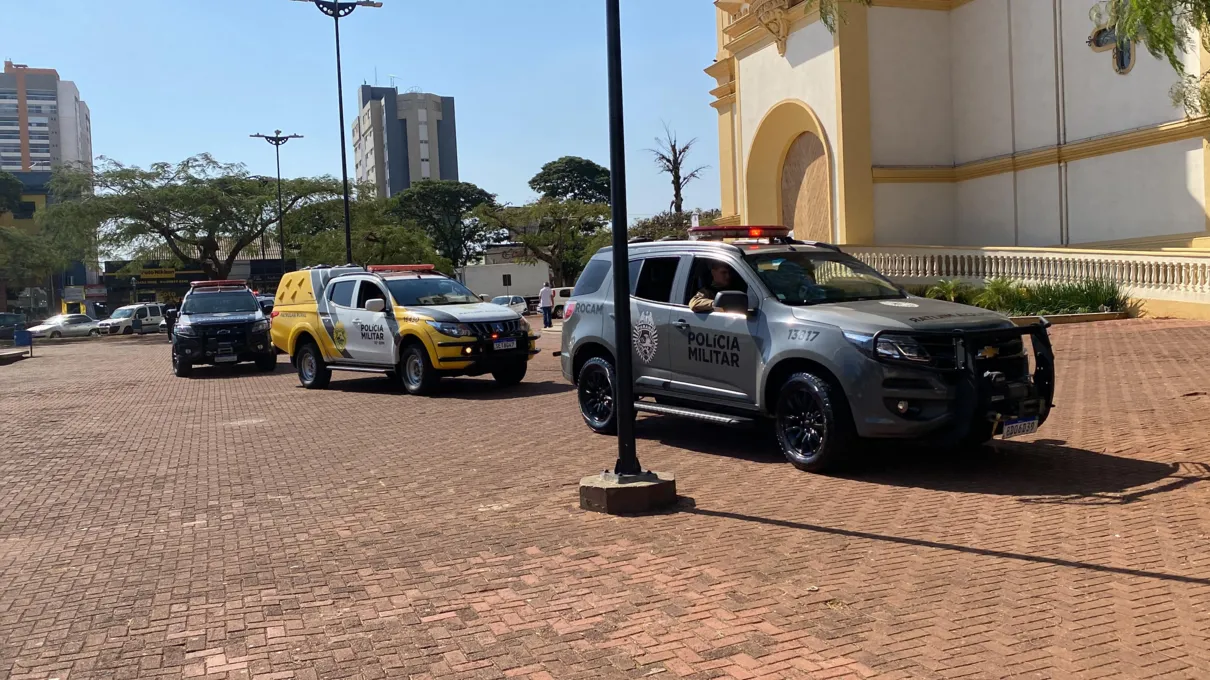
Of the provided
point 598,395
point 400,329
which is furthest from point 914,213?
point 598,395

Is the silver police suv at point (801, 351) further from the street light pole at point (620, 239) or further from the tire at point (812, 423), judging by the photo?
the street light pole at point (620, 239)

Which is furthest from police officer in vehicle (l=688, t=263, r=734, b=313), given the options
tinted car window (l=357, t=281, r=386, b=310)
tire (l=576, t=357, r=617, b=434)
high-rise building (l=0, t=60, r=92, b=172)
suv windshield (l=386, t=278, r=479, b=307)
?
high-rise building (l=0, t=60, r=92, b=172)

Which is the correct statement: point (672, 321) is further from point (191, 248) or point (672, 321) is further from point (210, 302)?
point (191, 248)

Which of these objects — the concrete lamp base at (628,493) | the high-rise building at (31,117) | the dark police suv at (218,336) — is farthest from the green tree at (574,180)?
the high-rise building at (31,117)

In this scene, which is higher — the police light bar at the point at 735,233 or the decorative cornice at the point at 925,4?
the decorative cornice at the point at 925,4

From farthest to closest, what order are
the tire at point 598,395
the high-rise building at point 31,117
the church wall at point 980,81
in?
1. the high-rise building at point 31,117
2. the church wall at point 980,81
3. the tire at point 598,395

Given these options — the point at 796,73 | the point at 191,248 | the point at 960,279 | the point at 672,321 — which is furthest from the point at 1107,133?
the point at 191,248

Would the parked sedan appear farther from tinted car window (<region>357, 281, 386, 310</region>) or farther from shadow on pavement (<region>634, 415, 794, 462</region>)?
shadow on pavement (<region>634, 415, 794, 462</region>)

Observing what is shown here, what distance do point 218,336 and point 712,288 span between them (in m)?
14.9

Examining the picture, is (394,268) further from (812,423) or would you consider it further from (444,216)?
(444,216)

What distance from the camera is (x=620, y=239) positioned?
23.2 feet

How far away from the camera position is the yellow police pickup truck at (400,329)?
14539 millimetres

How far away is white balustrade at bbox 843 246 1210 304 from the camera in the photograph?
17922 mm

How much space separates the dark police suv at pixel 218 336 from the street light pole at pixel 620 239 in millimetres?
15989
